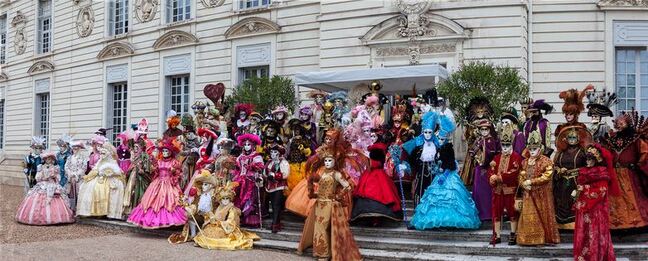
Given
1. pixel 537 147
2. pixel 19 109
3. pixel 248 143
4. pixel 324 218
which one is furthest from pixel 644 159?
pixel 19 109

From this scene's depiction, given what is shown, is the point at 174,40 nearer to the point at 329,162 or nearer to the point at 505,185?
the point at 329,162

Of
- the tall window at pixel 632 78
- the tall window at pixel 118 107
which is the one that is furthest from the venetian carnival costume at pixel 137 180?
the tall window at pixel 118 107

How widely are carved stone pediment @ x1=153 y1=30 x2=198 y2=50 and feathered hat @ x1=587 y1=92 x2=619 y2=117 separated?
14.3m

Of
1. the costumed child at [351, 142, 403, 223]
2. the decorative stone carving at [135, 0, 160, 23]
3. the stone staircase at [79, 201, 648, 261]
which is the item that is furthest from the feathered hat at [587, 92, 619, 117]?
the decorative stone carving at [135, 0, 160, 23]

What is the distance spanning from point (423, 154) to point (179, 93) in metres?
14.8

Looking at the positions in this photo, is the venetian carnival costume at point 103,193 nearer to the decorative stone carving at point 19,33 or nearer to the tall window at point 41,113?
the tall window at point 41,113

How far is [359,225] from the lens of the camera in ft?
28.1

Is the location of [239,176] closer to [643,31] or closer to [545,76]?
[545,76]

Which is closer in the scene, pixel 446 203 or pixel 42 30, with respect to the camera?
pixel 446 203

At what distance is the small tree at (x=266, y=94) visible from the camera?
16.0m

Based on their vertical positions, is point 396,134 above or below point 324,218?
above

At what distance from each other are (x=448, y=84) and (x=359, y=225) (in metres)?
4.63

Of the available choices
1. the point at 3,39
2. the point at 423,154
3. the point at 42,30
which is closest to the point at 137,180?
the point at 423,154

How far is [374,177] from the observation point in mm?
8359
